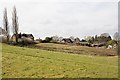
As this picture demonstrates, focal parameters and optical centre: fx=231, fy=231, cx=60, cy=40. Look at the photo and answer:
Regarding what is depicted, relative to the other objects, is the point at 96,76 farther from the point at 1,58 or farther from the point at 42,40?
the point at 42,40

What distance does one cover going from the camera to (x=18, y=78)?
14.2m

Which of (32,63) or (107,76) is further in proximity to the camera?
(32,63)

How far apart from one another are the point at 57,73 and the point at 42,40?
167 ft

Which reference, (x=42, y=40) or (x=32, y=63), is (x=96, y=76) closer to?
(x=32, y=63)

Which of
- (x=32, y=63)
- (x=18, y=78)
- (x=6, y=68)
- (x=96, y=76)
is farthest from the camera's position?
(x=32, y=63)

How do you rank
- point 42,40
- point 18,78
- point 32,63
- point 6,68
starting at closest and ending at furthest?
point 18,78 < point 6,68 < point 32,63 < point 42,40

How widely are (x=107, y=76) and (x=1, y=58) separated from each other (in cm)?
943

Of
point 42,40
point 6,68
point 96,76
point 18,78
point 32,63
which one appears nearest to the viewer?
point 18,78

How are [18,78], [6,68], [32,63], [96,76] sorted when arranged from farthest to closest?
[32,63]
[6,68]
[96,76]
[18,78]

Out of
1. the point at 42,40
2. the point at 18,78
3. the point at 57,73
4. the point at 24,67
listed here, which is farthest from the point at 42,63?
the point at 42,40

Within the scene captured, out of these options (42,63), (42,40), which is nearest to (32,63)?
(42,63)

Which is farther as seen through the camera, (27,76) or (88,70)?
(88,70)

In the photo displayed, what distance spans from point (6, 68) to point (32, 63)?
8.72ft

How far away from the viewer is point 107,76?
50.6 ft
